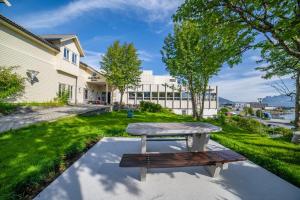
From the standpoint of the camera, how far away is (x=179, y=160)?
4.00 m

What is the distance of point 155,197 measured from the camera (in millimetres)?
3482

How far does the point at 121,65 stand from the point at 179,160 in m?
20.9

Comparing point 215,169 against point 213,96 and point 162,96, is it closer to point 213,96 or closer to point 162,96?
point 162,96

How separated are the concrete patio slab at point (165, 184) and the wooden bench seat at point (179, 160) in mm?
344

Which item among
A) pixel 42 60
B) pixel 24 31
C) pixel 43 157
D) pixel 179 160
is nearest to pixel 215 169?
pixel 179 160

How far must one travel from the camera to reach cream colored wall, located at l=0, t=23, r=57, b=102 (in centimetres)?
1403

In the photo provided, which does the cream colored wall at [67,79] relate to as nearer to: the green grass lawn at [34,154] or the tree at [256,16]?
the green grass lawn at [34,154]

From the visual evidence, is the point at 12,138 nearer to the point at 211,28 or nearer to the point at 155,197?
the point at 155,197

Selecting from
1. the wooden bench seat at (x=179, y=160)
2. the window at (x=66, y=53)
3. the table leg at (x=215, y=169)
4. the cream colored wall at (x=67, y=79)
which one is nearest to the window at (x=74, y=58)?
the window at (x=66, y=53)

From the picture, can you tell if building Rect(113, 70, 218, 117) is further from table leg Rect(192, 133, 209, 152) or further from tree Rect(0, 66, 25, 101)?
table leg Rect(192, 133, 209, 152)

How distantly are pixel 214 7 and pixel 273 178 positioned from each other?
4.13 metres

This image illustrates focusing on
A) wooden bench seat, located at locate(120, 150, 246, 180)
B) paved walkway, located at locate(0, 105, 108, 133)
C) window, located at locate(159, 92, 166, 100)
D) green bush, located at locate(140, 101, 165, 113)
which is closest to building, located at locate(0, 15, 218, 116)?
green bush, located at locate(140, 101, 165, 113)

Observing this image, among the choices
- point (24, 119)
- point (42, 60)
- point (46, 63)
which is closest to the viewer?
point (24, 119)

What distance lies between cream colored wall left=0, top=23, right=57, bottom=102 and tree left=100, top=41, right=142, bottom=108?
6189 millimetres
